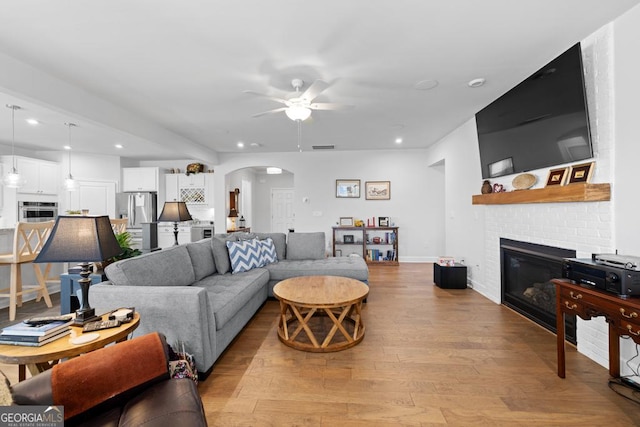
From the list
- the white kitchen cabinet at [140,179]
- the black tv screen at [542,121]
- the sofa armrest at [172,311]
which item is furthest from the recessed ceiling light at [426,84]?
the white kitchen cabinet at [140,179]

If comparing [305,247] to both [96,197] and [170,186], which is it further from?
[96,197]

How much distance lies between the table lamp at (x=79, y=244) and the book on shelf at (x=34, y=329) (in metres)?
0.11

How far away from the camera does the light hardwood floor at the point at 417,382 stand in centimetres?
166

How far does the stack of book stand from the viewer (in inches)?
55.2

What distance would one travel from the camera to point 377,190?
6359 millimetres

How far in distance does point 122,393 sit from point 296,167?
5649mm

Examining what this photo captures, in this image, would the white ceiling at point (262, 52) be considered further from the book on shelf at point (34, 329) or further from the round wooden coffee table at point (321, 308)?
the round wooden coffee table at point (321, 308)

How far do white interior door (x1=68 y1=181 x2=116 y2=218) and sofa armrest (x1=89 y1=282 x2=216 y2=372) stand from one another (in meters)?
5.29

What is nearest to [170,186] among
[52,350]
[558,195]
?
[52,350]

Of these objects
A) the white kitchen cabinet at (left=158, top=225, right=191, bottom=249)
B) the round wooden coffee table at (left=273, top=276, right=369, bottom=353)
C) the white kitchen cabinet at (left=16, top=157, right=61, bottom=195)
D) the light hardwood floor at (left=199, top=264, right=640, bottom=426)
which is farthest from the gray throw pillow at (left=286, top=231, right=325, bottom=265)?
the white kitchen cabinet at (left=16, top=157, right=61, bottom=195)

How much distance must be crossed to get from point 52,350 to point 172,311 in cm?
68

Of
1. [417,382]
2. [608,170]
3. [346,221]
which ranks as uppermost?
[608,170]

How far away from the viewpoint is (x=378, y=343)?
2545 mm

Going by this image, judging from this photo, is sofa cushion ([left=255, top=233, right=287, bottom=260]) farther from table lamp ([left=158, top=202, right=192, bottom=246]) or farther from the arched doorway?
the arched doorway
